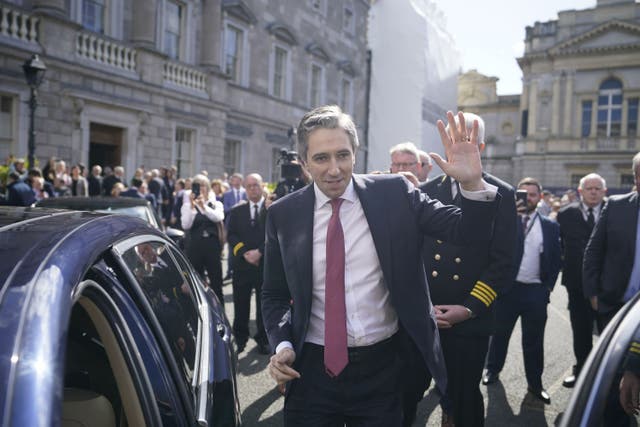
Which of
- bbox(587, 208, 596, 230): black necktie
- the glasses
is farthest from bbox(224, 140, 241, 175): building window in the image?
the glasses

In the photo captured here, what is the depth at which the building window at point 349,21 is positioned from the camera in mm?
29591

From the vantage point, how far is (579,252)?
20.2 ft

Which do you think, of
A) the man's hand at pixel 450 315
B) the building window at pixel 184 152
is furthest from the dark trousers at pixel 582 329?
the building window at pixel 184 152

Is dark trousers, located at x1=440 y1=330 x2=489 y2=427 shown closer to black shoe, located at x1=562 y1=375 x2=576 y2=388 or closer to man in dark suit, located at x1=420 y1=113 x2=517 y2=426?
man in dark suit, located at x1=420 y1=113 x2=517 y2=426

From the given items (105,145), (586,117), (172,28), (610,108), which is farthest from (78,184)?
(610,108)

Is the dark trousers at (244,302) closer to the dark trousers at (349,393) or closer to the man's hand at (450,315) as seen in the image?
the man's hand at (450,315)

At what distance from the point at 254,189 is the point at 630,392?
551 cm

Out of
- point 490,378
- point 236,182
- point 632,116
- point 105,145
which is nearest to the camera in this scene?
point 490,378

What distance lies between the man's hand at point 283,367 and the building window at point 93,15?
49.7 feet

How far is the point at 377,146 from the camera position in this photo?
35.5 metres

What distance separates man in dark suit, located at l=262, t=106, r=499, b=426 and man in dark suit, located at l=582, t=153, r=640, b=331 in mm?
2477

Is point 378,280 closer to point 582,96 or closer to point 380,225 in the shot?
point 380,225

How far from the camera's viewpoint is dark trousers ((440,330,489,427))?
126 inches

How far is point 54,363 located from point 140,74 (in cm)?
1623
